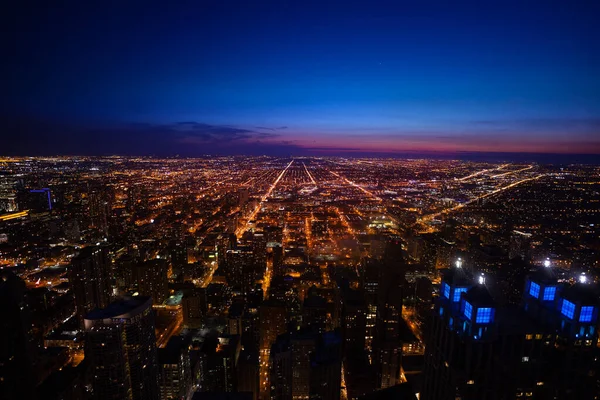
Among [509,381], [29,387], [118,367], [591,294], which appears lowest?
[118,367]

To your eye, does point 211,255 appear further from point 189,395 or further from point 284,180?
point 284,180

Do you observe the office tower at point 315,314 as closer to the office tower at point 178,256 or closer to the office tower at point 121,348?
the office tower at point 121,348

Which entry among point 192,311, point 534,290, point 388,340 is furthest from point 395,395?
point 192,311

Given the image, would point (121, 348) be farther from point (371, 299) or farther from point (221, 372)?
point (371, 299)

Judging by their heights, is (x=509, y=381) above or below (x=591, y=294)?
below

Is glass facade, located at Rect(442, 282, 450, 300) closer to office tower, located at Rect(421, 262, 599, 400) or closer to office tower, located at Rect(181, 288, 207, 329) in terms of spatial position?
office tower, located at Rect(421, 262, 599, 400)

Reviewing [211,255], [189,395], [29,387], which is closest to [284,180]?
[211,255]
